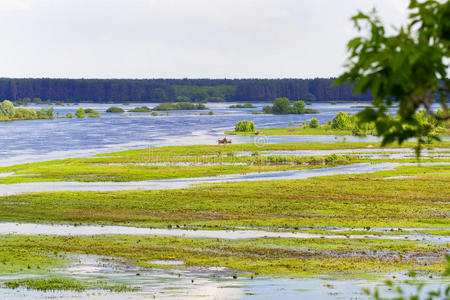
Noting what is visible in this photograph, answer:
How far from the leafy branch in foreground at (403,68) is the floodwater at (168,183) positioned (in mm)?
50628

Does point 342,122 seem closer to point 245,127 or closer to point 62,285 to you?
point 245,127

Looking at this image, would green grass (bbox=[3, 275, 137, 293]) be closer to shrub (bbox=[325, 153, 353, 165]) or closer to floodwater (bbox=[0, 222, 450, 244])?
floodwater (bbox=[0, 222, 450, 244])

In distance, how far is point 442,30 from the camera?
5.82 meters

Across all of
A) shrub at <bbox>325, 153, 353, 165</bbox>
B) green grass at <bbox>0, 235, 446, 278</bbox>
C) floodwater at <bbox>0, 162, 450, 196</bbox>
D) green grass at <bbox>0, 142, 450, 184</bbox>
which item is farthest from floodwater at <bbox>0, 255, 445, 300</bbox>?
shrub at <bbox>325, 153, 353, 165</bbox>

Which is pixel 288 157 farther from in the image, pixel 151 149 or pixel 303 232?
pixel 303 232

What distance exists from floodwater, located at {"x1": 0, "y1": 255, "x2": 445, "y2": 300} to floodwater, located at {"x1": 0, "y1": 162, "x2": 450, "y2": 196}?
2721 cm

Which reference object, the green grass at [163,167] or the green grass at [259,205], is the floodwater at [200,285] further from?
the green grass at [163,167]

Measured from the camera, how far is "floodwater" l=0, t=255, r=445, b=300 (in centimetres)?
2519

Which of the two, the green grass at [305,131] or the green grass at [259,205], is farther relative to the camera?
the green grass at [305,131]

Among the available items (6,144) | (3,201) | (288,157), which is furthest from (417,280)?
(6,144)

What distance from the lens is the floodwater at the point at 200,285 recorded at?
25.2m

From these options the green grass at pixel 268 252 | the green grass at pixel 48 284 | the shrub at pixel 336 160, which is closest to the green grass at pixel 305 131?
the shrub at pixel 336 160

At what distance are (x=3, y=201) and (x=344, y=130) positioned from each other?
307ft

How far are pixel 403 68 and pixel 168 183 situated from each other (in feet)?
184
